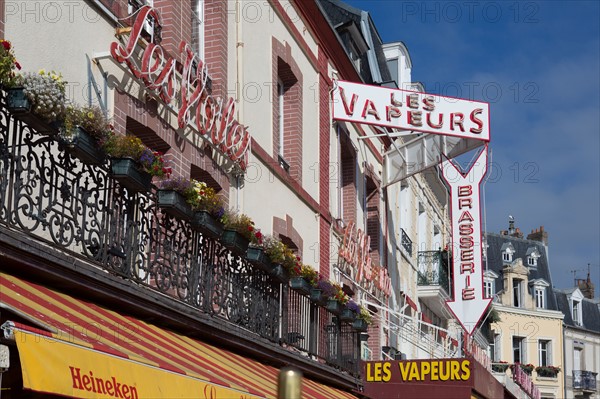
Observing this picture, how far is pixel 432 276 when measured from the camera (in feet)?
98.7

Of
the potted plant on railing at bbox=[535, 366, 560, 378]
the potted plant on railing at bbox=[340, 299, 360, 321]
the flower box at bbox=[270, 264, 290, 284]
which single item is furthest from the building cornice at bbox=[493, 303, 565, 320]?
the flower box at bbox=[270, 264, 290, 284]

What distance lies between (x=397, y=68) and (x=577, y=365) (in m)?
39.6

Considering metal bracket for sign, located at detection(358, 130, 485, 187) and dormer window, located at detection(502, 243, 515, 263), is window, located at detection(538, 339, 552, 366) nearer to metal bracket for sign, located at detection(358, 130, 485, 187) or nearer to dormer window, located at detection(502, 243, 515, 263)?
dormer window, located at detection(502, 243, 515, 263)

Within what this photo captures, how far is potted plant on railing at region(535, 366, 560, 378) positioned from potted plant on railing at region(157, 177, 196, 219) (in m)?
50.8

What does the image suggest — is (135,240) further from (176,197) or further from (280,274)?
(280,274)

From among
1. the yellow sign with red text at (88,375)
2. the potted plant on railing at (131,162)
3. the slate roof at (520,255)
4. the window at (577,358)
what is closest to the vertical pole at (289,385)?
the yellow sign with red text at (88,375)

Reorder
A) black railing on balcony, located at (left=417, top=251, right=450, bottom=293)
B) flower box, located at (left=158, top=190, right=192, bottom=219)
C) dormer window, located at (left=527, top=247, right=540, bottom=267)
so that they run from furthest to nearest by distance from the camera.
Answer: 1. dormer window, located at (left=527, top=247, right=540, bottom=267)
2. black railing on balcony, located at (left=417, top=251, right=450, bottom=293)
3. flower box, located at (left=158, top=190, right=192, bottom=219)

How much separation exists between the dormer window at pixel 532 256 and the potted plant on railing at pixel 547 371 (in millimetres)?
9100

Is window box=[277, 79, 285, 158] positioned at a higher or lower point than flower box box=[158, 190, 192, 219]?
higher

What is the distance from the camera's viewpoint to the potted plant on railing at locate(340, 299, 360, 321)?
55.9 ft

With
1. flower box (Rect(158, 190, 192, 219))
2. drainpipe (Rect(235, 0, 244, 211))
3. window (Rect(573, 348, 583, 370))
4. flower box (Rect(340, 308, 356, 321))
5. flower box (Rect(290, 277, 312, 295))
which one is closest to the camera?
flower box (Rect(158, 190, 192, 219))

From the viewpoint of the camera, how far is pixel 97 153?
872cm

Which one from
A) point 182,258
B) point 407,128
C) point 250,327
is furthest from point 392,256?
point 182,258

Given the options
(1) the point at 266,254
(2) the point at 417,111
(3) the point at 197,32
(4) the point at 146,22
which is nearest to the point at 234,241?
(1) the point at 266,254
